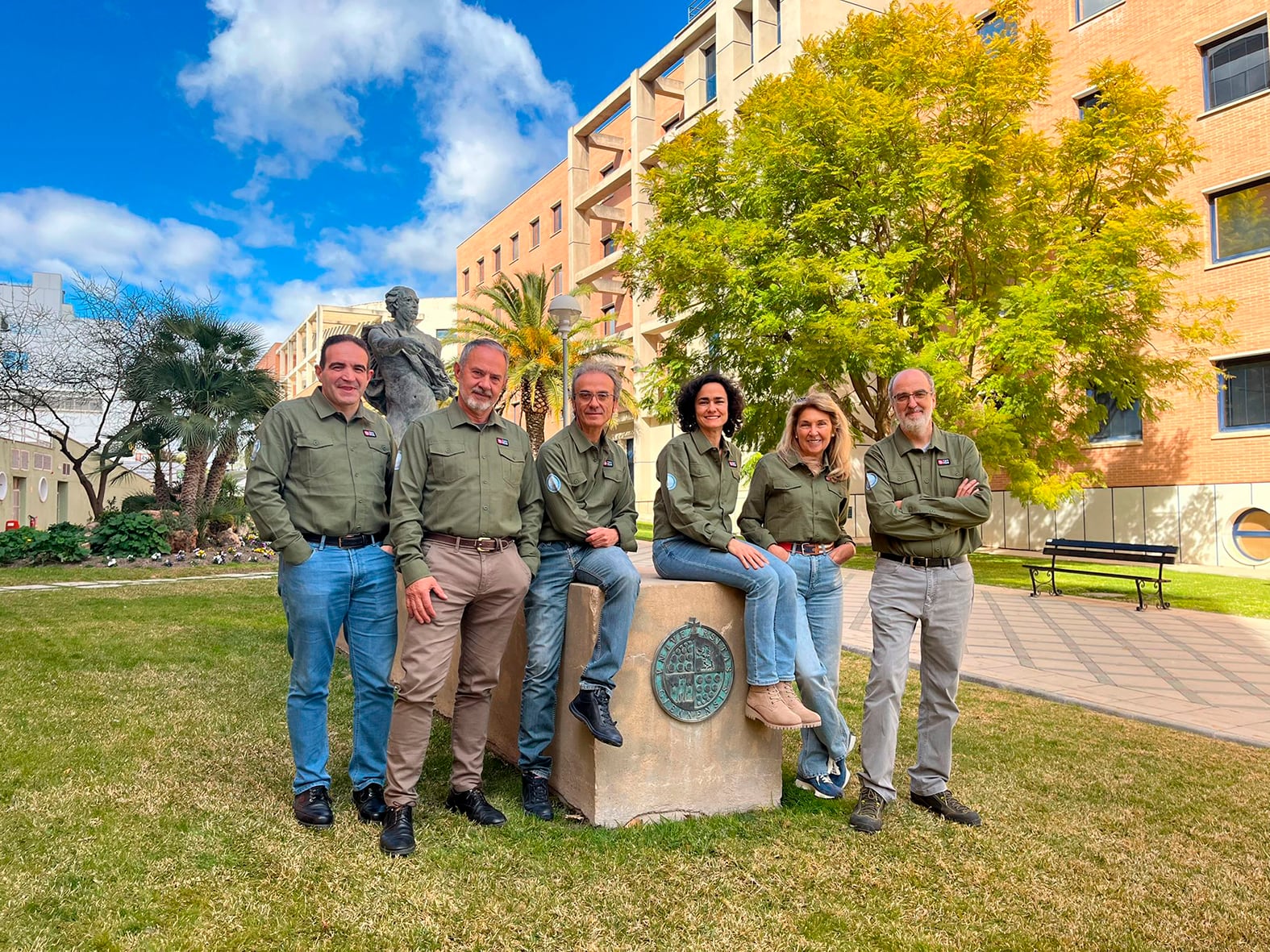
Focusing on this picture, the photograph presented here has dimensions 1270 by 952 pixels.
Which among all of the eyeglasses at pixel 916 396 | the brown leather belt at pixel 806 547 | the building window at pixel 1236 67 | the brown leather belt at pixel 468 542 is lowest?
the brown leather belt at pixel 806 547

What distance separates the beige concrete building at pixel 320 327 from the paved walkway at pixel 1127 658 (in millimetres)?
51696

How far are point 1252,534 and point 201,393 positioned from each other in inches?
892

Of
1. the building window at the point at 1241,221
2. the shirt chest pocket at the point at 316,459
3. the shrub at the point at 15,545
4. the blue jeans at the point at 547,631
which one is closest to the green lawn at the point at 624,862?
the blue jeans at the point at 547,631

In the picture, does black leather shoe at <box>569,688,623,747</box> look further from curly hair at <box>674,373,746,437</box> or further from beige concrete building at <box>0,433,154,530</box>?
beige concrete building at <box>0,433,154,530</box>

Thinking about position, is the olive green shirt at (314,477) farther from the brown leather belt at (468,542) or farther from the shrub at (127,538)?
the shrub at (127,538)

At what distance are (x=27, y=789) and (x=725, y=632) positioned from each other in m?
3.56

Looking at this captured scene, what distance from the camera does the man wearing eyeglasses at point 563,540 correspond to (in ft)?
13.9

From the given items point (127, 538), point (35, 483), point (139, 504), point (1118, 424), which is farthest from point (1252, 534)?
point (35, 483)

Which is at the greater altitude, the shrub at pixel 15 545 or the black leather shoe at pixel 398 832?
the shrub at pixel 15 545

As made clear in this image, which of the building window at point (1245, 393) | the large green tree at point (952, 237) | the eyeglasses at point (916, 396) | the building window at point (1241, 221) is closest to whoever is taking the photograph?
the eyeglasses at point (916, 396)

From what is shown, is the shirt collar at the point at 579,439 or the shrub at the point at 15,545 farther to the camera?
the shrub at the point at 15,545

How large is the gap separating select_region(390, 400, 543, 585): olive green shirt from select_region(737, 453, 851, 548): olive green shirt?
123 centimetres

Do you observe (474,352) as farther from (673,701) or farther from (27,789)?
(27,789)

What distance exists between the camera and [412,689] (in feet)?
12.7
